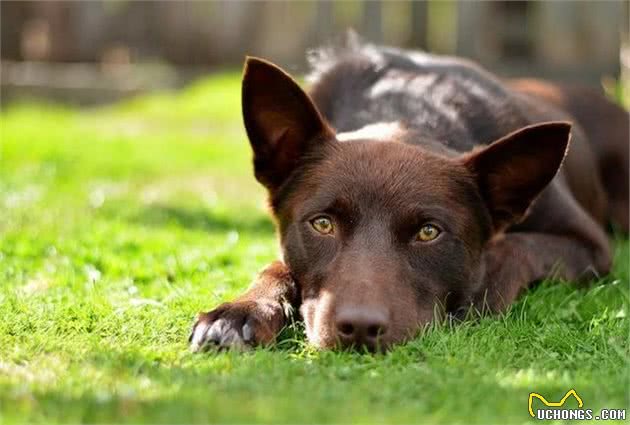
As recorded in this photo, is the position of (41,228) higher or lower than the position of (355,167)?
lower

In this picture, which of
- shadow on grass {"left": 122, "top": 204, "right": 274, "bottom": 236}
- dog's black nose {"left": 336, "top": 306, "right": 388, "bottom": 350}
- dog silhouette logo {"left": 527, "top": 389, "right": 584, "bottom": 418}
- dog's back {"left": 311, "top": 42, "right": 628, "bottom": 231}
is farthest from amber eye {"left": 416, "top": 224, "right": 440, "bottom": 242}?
shadow on grass {"left": 122, "top": 204, "right": 274, "bottom": 236}

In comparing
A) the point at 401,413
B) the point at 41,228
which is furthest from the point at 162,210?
the point at 401,413

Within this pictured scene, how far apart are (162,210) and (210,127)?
4175 millimetres

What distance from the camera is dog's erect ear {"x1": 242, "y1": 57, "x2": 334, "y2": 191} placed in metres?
4.18

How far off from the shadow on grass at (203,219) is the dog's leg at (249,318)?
225 cm

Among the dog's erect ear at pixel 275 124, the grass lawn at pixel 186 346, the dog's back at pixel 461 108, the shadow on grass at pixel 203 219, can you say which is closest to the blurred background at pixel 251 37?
the dog's back at pixel 461 108

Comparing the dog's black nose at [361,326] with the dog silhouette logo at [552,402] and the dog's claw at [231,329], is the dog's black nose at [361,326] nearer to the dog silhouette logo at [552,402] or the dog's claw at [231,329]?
the dog's claw at [231,329]

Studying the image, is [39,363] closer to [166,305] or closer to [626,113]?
[166,305]

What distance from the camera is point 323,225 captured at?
3990 millimetres

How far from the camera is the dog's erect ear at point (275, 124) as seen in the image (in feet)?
13.7

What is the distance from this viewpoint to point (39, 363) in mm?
3371

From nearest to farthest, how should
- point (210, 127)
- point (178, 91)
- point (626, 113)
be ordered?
point (626, 113) → point (210, 127) → point (178, 91)

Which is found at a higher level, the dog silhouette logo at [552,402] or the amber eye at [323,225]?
the amber eye at [323,225]

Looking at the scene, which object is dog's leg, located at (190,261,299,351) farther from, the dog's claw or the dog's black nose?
the dog's black nose
